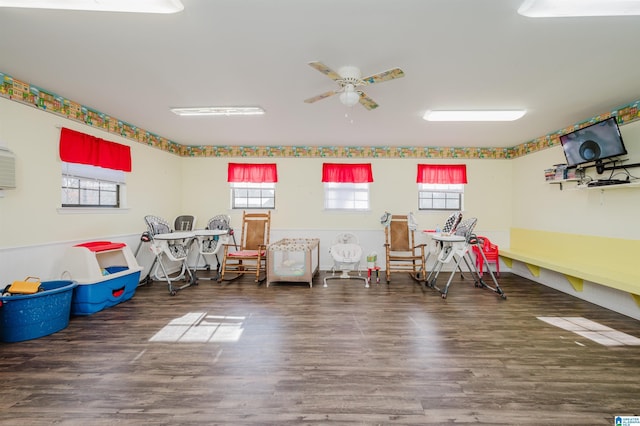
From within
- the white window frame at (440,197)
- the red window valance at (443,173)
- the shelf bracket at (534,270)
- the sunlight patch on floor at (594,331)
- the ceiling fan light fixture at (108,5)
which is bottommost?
the sunlight patch on floor at (594,331)

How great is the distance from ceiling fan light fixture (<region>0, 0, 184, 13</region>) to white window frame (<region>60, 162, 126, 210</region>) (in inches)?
85.2

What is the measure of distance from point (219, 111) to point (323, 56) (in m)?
1.85

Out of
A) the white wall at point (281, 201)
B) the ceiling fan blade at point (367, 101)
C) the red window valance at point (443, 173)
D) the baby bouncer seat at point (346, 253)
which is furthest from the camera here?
the red window valance at point (443, 173)

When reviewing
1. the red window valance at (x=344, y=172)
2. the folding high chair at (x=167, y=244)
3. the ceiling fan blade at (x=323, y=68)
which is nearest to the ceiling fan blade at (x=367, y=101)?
the ceiling fan blade at (x=323, y=68)

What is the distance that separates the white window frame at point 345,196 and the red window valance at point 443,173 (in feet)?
3.79

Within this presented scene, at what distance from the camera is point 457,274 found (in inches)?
210

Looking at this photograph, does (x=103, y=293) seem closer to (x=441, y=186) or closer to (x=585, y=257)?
(x=441, y=186)

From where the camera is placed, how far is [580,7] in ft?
5.60

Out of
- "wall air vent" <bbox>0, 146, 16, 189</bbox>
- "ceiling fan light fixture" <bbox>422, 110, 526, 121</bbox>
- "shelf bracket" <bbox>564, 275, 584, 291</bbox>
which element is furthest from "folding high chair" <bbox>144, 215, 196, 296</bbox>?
"shelf bracket" <bbox>564, 275, 584, 291</bbox>

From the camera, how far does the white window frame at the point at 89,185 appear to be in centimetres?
347

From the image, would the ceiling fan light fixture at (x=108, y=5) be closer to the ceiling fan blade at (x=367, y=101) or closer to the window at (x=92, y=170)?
the ceiling fan blade at (x=367, y=101)

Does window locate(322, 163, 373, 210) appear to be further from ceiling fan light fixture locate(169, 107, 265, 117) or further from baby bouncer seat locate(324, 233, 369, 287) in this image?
ceiling fan light fixture locate(169, 107, 265, 117)

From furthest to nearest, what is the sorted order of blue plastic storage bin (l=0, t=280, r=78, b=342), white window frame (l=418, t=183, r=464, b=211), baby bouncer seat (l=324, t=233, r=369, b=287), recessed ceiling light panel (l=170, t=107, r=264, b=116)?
white window frame (l=418, t=183, r=464, b=211) < baby bouncer seat (l=324, t=233, r=369, b=287) < recessed ceiling light panel (l=170, t=107, r=264, b=116) < blue plastic storage bin (l=0, t=280, r=78, b=342)

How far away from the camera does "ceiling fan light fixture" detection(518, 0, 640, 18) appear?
1688 mm
